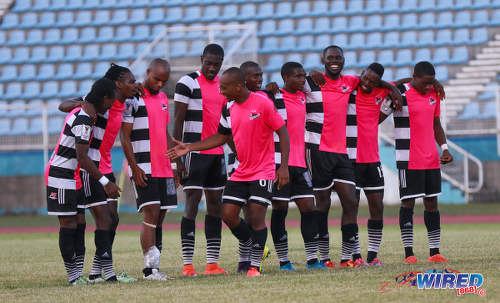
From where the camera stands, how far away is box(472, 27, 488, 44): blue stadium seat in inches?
965

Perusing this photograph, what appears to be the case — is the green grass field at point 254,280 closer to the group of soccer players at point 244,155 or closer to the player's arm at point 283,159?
the group of soccer players at point 244,155

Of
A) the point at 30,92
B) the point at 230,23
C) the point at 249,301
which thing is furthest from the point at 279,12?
the point at 249,301

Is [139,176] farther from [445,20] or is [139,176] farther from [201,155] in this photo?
[445,20]

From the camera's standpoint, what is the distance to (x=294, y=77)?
27.5ft

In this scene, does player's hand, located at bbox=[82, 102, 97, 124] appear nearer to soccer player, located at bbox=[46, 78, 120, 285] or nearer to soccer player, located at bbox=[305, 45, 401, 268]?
soccer player, located at bbox=[46, 78, 120, 285]

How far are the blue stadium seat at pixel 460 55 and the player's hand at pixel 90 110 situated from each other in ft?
59.5

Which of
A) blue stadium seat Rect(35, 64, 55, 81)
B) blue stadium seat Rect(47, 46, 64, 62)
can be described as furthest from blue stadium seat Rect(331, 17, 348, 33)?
blue stadium seat Rect(35, 64, 55, 81)

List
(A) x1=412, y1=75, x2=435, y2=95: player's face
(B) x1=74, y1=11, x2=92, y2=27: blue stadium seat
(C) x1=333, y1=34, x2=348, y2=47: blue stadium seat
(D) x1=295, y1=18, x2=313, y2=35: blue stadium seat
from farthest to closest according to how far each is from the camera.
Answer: (B) x1=74, y1=11, x2=92, y2=27: blue stadium seat
(D) x1=295, y1=18, x2=313, y2=35: blue stadium seat
(C) x1=333, y1=34, x2=348, y2=47: blue stadium seat
(A) x1=412, y1=75, x2=435, y2=95: player's face

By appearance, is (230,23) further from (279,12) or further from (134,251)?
(134,251)

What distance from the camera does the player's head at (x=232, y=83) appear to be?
752 centimetres

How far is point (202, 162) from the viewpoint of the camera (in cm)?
827

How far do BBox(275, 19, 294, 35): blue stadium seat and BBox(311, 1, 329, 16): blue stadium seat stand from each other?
0.76m

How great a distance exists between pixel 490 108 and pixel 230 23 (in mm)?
8587

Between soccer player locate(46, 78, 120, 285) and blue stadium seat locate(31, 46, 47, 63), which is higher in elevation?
blue stadium seat locate(31, 46, 47, 63)
